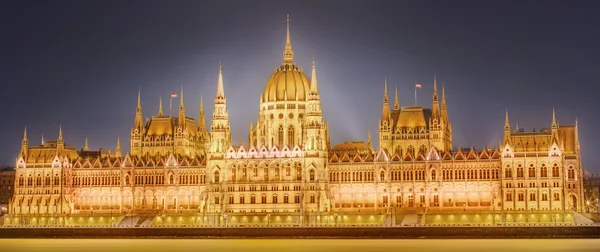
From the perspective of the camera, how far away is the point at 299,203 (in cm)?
15162

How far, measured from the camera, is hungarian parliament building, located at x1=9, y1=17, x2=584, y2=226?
147000 millimetres

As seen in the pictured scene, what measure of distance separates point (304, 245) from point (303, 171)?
91.9 ft

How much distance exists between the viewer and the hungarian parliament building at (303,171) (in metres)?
147

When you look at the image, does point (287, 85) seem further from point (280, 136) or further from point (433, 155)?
point (433, 155)

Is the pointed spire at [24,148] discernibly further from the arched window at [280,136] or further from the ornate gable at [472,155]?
the ornate gable at [472,155]

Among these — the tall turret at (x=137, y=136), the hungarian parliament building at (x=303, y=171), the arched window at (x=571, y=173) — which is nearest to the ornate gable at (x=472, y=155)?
the hungarian parliament building at (x=303, y=171)

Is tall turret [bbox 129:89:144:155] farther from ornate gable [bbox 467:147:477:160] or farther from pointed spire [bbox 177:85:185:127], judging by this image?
ornate gable [bbox 467:147:477:160]

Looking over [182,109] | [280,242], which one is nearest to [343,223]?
[280,242]

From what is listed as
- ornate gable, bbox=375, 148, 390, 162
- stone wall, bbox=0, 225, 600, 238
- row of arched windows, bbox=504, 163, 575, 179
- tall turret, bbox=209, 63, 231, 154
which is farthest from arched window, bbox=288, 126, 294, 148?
row of arched windows, bbox=504, 163, 575, 179

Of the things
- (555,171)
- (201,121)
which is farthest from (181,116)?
(555,171)

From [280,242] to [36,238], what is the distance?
3091 cm

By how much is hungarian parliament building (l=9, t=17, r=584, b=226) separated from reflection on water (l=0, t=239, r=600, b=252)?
59.5ft

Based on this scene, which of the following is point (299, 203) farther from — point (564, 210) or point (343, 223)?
point (564, 210)

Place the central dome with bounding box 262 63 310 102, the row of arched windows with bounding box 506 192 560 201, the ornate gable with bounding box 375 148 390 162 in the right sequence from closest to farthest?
1. the row of arched windows with bounding box 506 192 560 201
2. the ornate gable with bounding box 375 148 390 162
3. the central dome with bounding box 262 63 310 102
